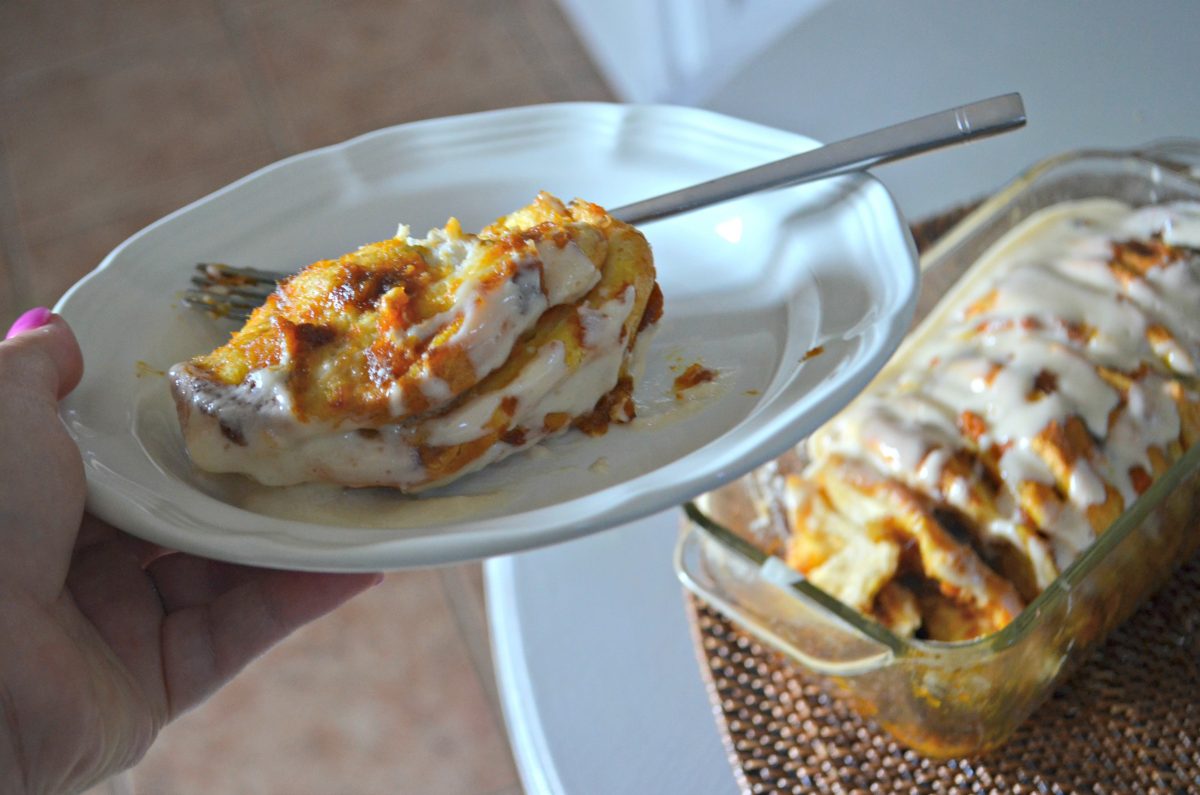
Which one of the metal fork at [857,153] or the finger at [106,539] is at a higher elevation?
the metal fork at [857,153]

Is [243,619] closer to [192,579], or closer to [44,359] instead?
[192,579]

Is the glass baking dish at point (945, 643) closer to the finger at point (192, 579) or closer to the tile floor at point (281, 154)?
the finger at point (192, 579)

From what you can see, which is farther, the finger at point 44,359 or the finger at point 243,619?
the finger at point 243,619

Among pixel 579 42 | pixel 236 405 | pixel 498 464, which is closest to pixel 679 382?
pixel 498 464

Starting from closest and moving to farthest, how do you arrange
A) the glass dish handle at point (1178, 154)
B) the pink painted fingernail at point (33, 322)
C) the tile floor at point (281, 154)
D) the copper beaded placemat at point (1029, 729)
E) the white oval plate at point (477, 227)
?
the white oval plate at point (477, 227), the pink painted fingernail at point (33, 322), the copper beaded placemat at point (1029, 729), the glass dish handle at point (1178, 154), the tile floor at point (281, 154)

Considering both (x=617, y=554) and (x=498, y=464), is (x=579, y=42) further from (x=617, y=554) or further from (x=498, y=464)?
(x=498, y=464)

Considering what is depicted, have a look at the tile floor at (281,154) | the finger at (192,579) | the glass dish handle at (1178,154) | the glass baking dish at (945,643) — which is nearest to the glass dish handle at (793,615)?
the glass baking dish at (945,643)

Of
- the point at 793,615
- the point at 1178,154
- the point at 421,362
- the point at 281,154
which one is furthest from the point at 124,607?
the point at 281,154
